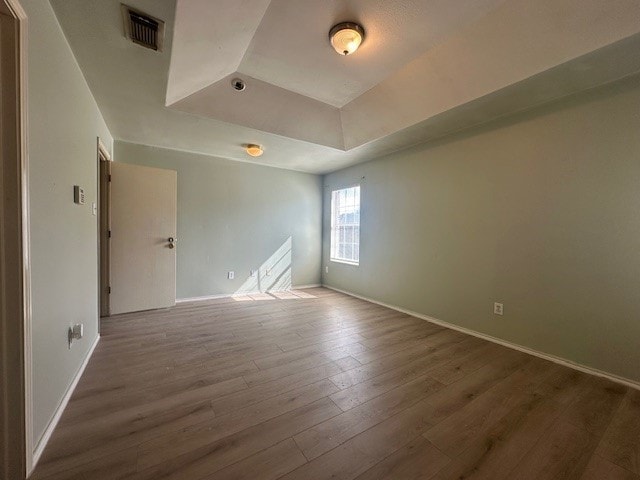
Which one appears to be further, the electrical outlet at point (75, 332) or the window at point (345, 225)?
the window at point (345, 225)

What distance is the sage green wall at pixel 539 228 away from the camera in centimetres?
200

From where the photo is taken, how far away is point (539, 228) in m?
2.41

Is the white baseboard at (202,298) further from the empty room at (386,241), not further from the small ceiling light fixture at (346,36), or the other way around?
the small ceiling light fixture at (346,36)

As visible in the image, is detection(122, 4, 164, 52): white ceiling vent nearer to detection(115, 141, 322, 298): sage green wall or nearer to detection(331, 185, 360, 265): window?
detection(115, 141, 322, 298): sage green wall

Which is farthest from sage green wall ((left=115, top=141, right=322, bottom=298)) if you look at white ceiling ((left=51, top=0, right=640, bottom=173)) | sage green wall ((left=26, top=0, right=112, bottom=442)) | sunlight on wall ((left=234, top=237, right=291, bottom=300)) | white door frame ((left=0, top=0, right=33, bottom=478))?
white door frame ((left=0, top=0, right=33, bottom=478))

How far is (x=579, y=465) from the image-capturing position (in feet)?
4.16

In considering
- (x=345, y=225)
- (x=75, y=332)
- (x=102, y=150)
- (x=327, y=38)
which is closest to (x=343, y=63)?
(x=327, y=38)

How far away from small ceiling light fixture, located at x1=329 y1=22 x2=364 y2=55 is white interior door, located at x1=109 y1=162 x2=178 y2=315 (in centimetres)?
271

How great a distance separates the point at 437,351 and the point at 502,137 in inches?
89.3

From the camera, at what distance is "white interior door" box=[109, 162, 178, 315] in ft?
10.5

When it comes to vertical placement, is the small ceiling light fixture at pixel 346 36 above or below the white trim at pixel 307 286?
above

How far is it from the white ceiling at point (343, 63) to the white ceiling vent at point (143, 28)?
5 cm

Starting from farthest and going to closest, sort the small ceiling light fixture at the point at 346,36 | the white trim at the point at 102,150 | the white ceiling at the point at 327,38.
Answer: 1. the white trim at the point at 102,150
2. the small ceiling light fixture at the point at 346,36
3. the white ceiling at the point at 327,38

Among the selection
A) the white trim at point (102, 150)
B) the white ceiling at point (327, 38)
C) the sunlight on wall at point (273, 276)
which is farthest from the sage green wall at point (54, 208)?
the sunlight on wall at point (273, 276)
